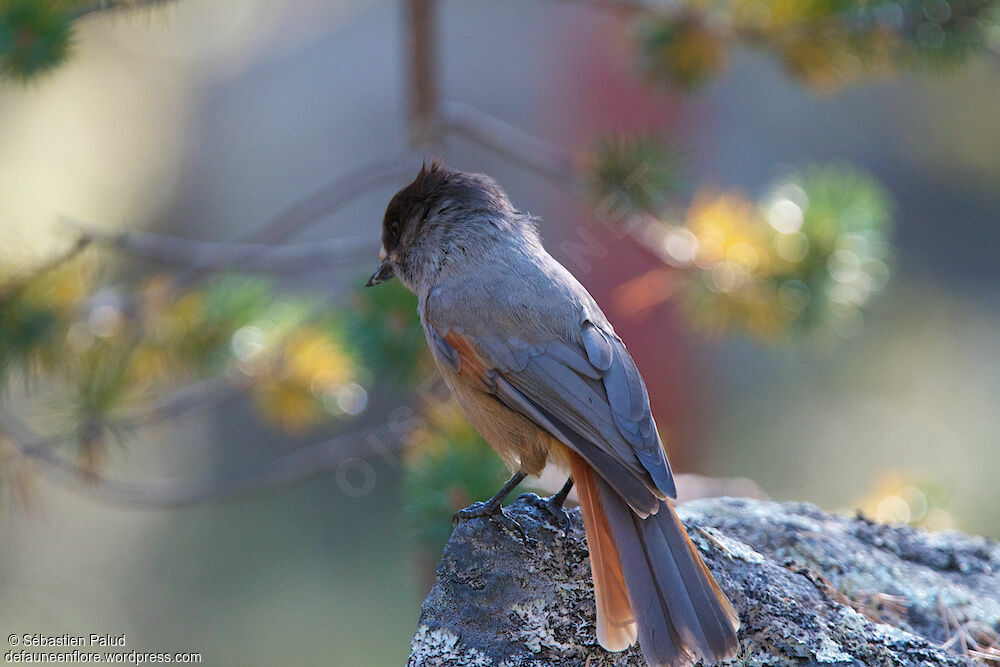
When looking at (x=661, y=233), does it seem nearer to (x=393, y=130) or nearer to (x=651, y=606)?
(x=651, y=606)

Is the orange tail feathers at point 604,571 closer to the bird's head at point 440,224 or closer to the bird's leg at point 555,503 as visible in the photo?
the bird's leg at point 555,503

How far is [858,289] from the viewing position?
4.01m

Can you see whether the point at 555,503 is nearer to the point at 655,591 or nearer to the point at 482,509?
the point at 482,509

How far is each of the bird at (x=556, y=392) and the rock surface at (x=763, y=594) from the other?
0.38 feet

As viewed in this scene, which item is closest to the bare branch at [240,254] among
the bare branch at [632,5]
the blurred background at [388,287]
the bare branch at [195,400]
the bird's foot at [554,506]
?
the blurred background at [388,287]

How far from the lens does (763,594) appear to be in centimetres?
246

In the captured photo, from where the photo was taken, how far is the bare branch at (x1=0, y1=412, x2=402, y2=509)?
374 centimetres

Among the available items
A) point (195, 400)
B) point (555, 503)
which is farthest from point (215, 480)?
point (555, 503)

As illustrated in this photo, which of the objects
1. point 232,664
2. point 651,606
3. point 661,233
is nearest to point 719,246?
point 661,233

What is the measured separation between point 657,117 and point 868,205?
513 cm

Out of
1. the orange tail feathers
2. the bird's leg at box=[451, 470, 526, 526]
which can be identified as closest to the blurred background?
the bird's leg at box=[451, 470, 526, 526]

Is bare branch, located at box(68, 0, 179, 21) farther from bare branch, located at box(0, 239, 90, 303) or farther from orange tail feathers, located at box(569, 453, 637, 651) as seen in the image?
orange tail feathers, located at box(569, 453, 637, 651)

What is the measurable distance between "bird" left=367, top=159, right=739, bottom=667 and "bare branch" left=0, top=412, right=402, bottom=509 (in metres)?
1.09

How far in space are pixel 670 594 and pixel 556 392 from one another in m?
0.67
